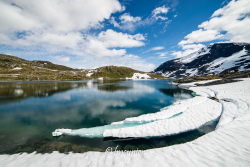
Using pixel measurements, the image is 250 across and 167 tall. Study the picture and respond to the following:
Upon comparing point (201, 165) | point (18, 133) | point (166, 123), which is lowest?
point (18, 133)

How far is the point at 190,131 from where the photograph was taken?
1681 centimetres

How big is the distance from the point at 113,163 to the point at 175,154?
17.7 ft

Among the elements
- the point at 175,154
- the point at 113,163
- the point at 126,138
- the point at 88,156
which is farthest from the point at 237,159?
the point at 88,156

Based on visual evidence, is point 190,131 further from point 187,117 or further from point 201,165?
point 201,165

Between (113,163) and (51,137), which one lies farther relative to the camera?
(51,137)

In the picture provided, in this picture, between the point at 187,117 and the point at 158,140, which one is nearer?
the point at 158,140

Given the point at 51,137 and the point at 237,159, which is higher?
the point at 237,159

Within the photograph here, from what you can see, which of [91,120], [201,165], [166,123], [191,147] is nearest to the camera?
[201,165]

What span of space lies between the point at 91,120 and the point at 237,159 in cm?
2095

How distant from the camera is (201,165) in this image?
27.0 feet

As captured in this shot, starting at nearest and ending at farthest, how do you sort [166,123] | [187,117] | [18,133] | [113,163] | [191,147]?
[113,163], [191,147], [18,133], [166,123], [187,117]

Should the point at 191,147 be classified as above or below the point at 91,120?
above

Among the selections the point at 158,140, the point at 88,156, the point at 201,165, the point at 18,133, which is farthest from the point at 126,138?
the point at 18,133

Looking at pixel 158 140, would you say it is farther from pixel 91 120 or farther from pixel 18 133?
pixel 18 133
